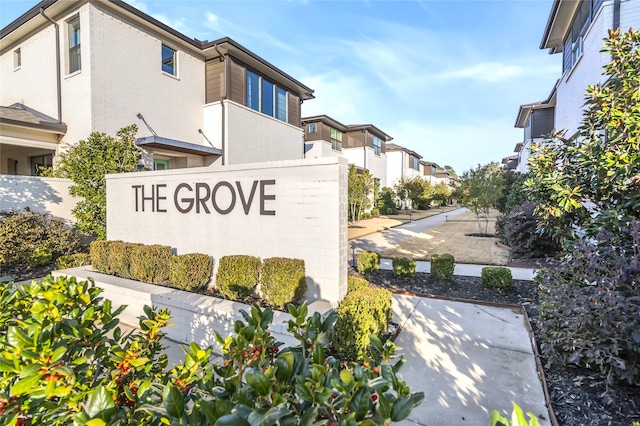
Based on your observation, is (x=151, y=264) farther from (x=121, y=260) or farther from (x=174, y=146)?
(x=174, y=146)

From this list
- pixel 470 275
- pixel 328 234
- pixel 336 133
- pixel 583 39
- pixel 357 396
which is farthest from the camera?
pixel 336 133

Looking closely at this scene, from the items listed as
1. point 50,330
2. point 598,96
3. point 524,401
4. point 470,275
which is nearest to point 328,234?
point 524,401

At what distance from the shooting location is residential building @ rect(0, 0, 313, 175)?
10336mm

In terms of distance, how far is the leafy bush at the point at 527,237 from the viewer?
9477 millimetres

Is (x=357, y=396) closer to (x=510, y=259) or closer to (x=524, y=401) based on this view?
(x=524, y=401)

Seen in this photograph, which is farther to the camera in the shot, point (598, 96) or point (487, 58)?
point (487, 58)

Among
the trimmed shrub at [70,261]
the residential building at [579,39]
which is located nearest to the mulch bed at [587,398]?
the residential building at [579,39]

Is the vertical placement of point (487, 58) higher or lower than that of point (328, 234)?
higher

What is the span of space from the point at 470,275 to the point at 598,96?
4767mm

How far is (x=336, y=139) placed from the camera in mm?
27312

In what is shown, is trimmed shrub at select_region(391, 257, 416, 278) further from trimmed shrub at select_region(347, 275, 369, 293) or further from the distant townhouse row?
the distant townhouse row

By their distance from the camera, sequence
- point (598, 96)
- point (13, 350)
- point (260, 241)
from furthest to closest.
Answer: point (260, 241) < point (598, 96) < point (13, 350)

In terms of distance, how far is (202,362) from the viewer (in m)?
1.68

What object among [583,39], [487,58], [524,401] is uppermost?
[487,58]
